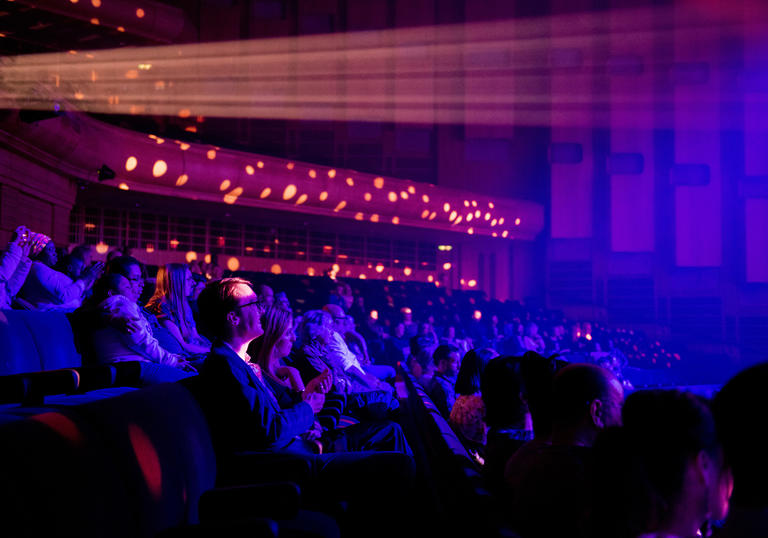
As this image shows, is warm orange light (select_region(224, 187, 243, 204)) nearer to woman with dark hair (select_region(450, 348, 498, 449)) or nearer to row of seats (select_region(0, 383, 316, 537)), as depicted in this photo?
woman with dark hair (select_region(450, 348, 498, 449))

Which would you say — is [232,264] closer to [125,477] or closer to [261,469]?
[261,469]

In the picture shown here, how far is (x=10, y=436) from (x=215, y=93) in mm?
13112

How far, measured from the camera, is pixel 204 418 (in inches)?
77.9

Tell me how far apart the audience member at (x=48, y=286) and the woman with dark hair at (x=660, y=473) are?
3387 millimetres

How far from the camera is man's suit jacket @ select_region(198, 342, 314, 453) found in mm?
1989

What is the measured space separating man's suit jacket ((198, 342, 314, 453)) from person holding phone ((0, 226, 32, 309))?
5.73 feet

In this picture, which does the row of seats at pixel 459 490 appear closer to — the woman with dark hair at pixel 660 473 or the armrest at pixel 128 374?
the woman with dark hair at pixel 660 473

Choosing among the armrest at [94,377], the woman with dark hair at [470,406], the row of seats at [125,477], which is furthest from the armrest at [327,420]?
the armrest at [94,377]

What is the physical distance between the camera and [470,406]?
114 inches

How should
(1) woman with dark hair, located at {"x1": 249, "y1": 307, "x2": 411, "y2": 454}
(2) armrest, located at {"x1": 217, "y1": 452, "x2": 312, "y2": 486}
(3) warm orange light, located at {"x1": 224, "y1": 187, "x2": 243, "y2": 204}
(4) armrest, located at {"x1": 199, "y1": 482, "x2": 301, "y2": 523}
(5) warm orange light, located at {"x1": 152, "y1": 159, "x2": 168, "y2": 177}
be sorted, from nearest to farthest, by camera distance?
1. (4) armrest, located at {"x1": 199, "y1": 482, "x2": 301, "y2": 523}
2. (2) armrest, located at {"x1": 217, "y1": 452, "x2": 312, "y2": 486}
3. (1) woman with dark hair, located at {"x1": 249, "y1": 307, "x2": 411, "y2": 454}
4. (5) warm orange light, located at {"x1": 152, "y1": 159, "x2": 168, "y2": 177}
5. (3) warm orange light, located at {"x1": 224, "y1": 187, "x2": 243, "y2": 204}

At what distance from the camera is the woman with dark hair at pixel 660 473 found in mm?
1061

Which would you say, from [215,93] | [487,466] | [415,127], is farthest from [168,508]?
[415,127]

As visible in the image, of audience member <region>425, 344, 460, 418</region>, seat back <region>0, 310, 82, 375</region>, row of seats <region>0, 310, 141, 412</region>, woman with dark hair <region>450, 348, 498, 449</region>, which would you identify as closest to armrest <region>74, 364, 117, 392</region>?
row of seats <region>0, 310, 141, 412</region>

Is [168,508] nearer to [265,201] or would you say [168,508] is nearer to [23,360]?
[23,360]
